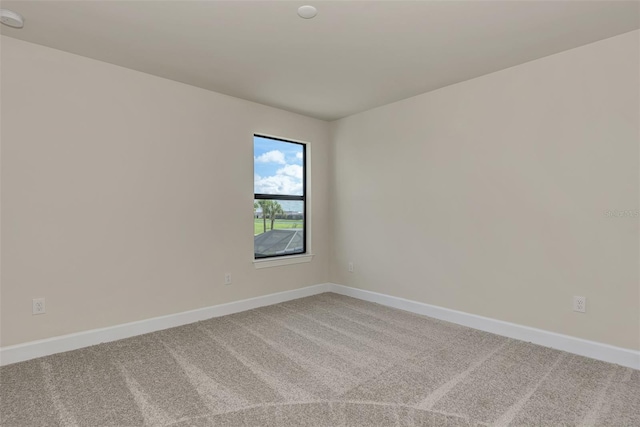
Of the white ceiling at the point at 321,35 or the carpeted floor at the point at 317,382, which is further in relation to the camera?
the white ceiling at the point at 321,35

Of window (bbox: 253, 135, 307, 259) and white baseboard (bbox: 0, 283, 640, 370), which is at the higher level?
window (bbox: 253, 135, 307, 259)

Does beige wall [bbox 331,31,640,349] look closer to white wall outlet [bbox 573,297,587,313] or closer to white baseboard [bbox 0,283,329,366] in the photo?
white wall outlet [bbox 573,297,587,313]

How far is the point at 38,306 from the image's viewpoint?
261cm

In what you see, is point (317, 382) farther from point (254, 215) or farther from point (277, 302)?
point (254, 215)

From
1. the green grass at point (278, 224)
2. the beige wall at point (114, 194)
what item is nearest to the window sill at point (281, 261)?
the beige wall at point (114, 194)

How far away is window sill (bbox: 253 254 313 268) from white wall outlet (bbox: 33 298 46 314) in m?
1.91

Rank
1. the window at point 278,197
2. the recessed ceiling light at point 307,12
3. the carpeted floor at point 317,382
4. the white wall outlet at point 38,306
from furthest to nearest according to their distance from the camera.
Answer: the window at point 278,197, the white wall outlet at point 38,306, the recessed ceiling light at point 307,12, the carpeted floor at point 317,382

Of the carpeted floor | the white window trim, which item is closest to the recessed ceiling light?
the white window trim

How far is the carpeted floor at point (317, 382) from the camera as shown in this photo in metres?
1.86

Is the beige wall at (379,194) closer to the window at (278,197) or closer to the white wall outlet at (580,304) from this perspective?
the white wall outlet at (580,304)

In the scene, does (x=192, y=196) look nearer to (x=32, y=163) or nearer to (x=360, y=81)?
(x=32, y=163)

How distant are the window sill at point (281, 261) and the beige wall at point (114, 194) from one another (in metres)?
0.11

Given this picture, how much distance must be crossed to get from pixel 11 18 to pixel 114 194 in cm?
134

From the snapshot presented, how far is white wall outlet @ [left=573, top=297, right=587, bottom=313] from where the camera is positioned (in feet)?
8.68
